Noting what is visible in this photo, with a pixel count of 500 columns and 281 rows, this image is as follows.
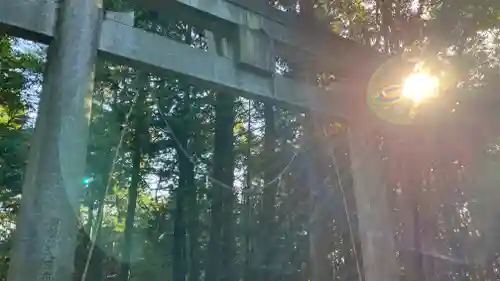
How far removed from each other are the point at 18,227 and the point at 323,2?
3378mm

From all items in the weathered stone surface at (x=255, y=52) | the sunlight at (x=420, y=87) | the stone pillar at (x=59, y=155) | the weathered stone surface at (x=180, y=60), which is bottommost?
A: the stone pillar at (x=59, y=155)

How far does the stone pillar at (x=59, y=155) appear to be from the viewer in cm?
135

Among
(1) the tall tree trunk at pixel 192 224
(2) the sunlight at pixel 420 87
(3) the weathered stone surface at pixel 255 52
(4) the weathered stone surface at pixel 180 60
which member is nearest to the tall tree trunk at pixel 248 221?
(1) the tall tree trunk at pixel 192 224

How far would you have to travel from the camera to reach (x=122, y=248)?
579 centimetres

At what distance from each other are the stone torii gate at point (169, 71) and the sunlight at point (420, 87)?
0.23 metres

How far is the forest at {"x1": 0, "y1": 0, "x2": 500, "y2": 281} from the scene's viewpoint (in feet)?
11.3

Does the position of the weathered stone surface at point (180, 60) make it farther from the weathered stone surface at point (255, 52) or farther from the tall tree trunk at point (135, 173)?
the tall tree trunk at point (135, 173)

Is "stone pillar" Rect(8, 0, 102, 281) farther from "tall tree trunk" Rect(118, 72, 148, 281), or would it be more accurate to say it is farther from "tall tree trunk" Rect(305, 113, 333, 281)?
"tall tree trunk" Rect(118, 72, 148, 281)

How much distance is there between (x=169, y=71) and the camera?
6.17 ft

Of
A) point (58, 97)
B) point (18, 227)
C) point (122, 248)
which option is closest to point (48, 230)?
point (18, 227)

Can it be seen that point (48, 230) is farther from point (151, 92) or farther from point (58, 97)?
point (151, 92)

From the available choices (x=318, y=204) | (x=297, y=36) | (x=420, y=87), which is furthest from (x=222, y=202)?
(x=297, y=36)

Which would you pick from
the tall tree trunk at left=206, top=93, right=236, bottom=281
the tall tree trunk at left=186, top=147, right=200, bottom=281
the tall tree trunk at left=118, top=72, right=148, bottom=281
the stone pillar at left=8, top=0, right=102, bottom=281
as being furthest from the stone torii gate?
the tall tree trunk at left=186, top=147, right=200, bottom=281

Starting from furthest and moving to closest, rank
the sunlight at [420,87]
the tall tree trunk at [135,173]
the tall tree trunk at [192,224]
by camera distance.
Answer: the tall tree trunk at [192,224] < the tall tree trunk at [135,173] < the sunlight at [420,87]
